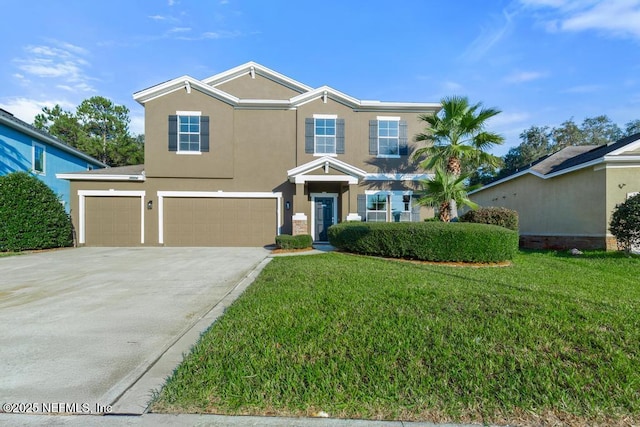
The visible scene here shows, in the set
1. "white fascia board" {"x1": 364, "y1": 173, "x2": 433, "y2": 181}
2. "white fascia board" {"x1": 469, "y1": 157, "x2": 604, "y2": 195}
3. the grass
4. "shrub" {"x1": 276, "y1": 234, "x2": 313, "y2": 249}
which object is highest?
"white fascia board" {"x1": 469, "y1": 157, "x2": 604, "y2": 195}

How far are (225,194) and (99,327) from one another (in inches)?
413

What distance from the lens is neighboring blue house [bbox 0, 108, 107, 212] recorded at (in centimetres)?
Answer: 1431

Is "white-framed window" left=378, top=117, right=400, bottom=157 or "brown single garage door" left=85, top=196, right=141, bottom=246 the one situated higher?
"white-framed window" left=378, top=117, right=400, bottom=157

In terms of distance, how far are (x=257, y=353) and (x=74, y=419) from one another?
1.43 m

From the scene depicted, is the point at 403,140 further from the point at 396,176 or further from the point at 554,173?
the point at 554,173

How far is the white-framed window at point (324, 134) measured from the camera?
47.5 feet

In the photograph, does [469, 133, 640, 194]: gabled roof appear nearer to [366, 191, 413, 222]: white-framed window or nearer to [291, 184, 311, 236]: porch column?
[366, 191, 413, 222]: white-framed window

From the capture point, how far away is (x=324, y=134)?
14508 mm

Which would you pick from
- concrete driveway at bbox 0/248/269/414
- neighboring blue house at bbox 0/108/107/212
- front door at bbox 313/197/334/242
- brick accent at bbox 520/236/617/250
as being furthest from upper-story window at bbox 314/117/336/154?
neighboring blue house at bbox 0/108/107/212

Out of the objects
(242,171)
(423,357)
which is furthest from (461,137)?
(423,357)

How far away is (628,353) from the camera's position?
313cm

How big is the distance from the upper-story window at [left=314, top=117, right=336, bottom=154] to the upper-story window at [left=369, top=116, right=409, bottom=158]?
169 centimetres

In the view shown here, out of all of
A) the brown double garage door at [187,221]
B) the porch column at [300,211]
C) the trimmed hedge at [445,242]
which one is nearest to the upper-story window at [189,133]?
the brown double garage door at [187,221]

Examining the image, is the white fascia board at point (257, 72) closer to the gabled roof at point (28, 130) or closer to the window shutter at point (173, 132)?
the window shutter at point (173, 132)
